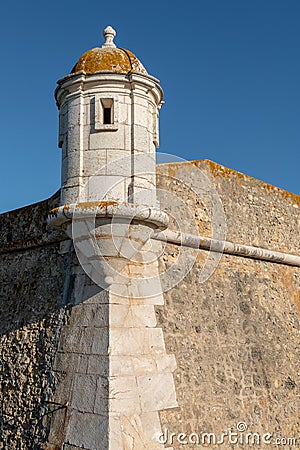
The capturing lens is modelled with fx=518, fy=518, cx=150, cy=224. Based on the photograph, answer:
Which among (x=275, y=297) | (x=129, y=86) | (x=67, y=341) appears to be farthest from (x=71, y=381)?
(x=275, y=297)

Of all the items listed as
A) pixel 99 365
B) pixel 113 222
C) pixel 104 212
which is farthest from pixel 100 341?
pixel 104 212

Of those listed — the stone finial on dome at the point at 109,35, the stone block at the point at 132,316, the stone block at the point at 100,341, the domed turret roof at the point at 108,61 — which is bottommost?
the stone block at the point at 100,341

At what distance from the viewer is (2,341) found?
6.38 m

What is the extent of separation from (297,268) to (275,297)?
3.28 ft

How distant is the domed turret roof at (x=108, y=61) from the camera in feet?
16.1

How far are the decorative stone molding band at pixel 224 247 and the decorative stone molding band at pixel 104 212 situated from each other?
1.67ft

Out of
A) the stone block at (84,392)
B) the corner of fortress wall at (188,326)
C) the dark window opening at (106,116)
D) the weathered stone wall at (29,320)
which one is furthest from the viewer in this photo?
the weathered stone wall at (29,320)

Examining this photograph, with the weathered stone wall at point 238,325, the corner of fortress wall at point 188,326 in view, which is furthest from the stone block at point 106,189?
the weathered stone wall at point 238,325

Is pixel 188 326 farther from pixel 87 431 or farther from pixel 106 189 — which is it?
pixel 106 189

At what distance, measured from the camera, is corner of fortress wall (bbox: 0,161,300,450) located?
17.4 feet

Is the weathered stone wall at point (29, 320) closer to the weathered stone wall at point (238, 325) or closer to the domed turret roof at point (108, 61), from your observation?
the weathered stone wall at point (238, 325)

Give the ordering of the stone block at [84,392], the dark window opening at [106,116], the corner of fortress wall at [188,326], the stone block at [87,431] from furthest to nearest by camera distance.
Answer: the corner of fortress wall at [188,326] < the dark window opening at [106,116] < the stone block at [84,392] < the stone block at [87,431]

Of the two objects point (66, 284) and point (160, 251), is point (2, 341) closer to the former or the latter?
point (66, 284)

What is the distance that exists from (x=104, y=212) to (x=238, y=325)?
108 inches
